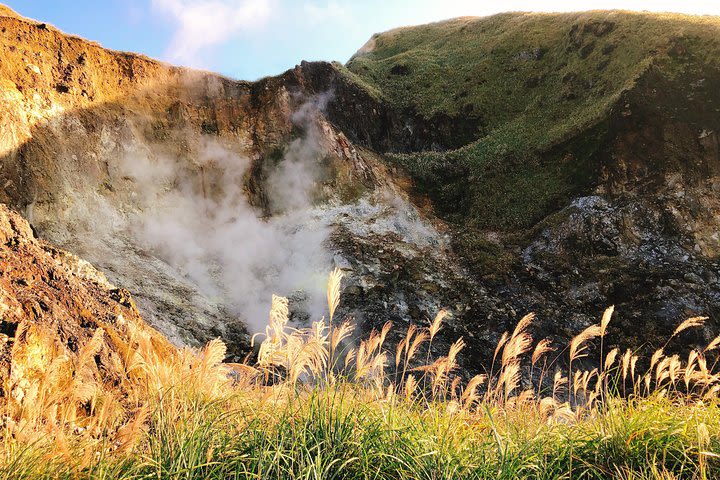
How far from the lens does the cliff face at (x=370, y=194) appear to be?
11820 mm

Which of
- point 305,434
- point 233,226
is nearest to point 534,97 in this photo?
point 233,226

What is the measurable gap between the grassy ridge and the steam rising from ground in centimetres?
563

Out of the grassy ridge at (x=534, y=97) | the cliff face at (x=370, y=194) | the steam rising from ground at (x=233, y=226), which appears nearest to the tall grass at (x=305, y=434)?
the cliff face at (x=370, y=194)

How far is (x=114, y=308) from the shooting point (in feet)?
20.4

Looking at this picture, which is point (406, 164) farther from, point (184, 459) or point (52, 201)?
point (184, 459)

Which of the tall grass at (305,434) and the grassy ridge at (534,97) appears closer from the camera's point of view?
the tall grass at (305,434)

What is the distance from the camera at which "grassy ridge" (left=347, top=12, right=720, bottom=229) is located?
1708cm

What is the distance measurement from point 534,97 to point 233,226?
1615cm

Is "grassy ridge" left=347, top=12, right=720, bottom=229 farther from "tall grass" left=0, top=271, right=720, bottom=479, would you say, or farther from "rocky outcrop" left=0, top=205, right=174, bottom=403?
"tall grass" left=0, top=271, right=720, bottom=479

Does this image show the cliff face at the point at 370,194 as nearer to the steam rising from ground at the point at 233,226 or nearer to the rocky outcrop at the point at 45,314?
the steam rising from ground at the point at 233,226

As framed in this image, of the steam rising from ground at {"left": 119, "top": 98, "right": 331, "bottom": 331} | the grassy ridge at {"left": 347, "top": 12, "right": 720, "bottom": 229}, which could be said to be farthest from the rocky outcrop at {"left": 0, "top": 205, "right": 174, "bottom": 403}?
the grassy ridge at {"left": 347, "top": 12, "right": 720, "bottom": 229}

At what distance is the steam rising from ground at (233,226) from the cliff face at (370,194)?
0.07 m

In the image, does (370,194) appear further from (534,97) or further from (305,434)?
(305,434)

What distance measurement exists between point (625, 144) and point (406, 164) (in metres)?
8.37
